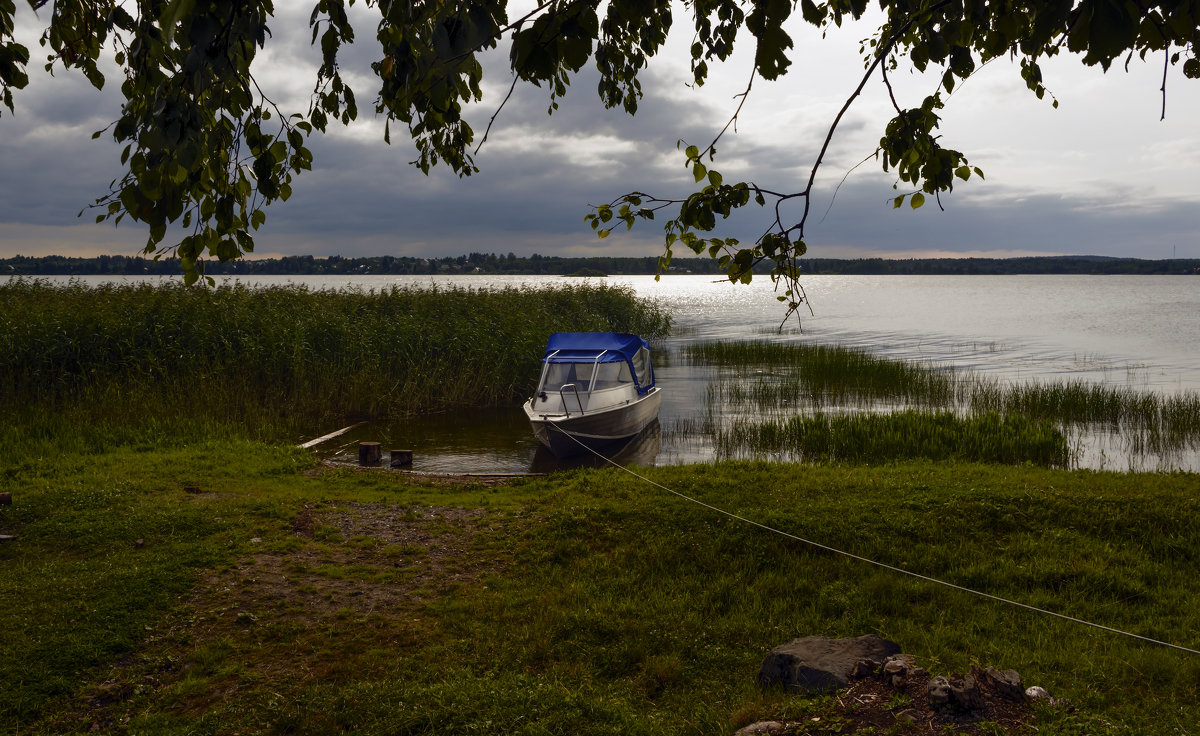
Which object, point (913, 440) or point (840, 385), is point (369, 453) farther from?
point (840, 385)

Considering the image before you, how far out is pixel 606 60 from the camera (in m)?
6.04

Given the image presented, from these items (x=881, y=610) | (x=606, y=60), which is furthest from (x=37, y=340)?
(x=881, y=610)

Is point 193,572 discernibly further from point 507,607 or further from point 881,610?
point 881,610

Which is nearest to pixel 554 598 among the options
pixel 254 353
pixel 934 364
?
pixel 254 353

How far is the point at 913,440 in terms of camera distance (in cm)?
1538

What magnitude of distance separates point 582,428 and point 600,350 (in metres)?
3.07

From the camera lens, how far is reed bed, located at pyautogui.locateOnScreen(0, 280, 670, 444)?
1720cm

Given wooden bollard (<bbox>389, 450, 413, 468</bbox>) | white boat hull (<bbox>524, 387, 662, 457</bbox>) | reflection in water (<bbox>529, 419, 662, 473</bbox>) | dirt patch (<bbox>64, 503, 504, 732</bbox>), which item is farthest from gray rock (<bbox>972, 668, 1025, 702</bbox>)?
wooden bollard (<bbox>389, 450, 413, 468</bbox>)

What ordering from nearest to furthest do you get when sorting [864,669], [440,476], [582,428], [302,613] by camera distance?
[864,669] < [302,613] < [440,476] < [582,428]

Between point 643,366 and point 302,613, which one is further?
point 643,366

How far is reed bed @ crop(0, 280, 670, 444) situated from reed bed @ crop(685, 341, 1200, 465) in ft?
27.7

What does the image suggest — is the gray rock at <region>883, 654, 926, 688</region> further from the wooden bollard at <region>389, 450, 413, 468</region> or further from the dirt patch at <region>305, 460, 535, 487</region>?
the wooden bollard at <region>389, 450, 413, 468</region>

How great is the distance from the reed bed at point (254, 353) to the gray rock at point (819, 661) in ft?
45.7

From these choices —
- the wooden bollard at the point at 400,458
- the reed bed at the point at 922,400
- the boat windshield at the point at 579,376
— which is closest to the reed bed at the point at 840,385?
the reed bed at the point at 922,400
